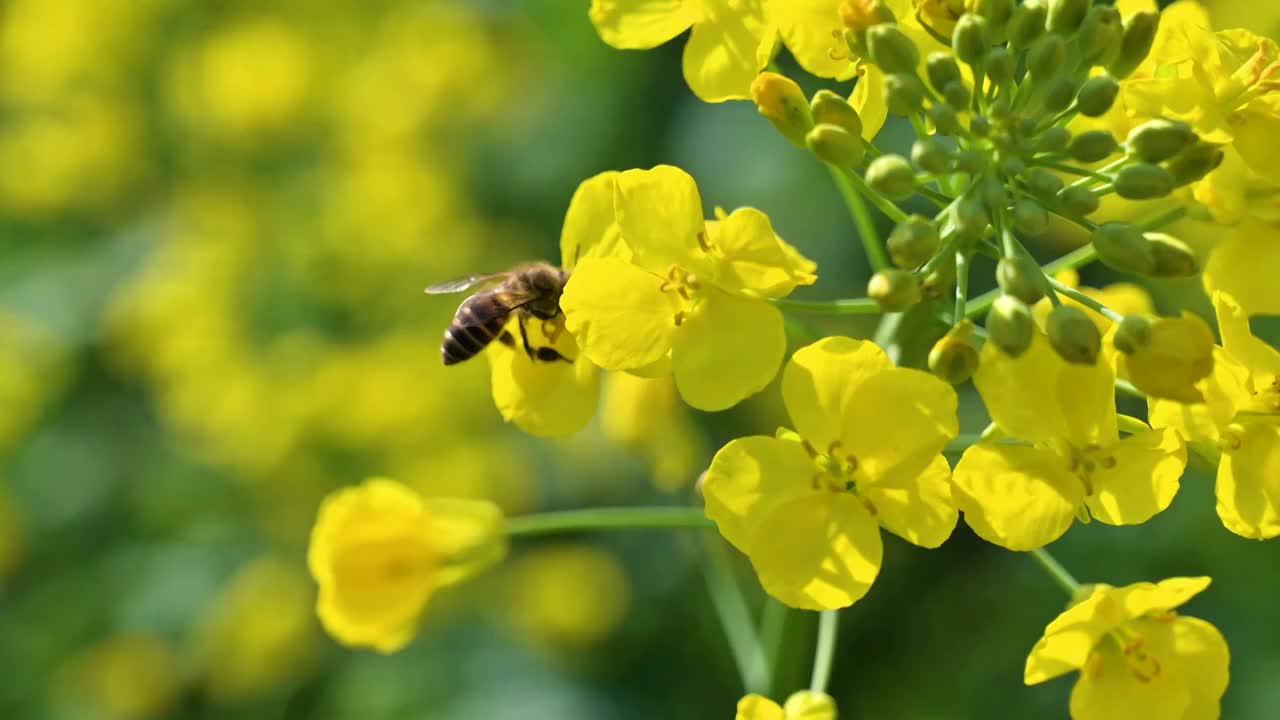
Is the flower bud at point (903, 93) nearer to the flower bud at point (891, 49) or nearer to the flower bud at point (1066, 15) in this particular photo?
the flower bud at point (891, 49)

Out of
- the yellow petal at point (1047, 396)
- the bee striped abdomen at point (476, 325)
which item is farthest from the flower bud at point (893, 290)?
the bee striped abdomen at point (476, 325)

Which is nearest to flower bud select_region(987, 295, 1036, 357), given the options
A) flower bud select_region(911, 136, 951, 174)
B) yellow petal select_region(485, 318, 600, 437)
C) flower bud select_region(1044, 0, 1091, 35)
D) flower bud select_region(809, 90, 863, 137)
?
flower bud select_region(911, 136, 951, 174)

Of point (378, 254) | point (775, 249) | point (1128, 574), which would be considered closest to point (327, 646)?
point (378, 254)

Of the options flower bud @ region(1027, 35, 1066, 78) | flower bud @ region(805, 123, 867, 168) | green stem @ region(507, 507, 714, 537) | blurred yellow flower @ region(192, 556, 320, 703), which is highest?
flower bud @ region(1027, 35, 1066, 78)

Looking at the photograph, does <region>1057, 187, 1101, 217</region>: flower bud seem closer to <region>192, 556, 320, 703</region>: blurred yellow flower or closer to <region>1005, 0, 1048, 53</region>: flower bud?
<region>1005, 0, 1048, 53</region>: flower bud

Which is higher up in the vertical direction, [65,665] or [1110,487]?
[1110,487]

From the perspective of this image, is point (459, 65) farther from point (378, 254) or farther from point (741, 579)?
point (741, 579)
